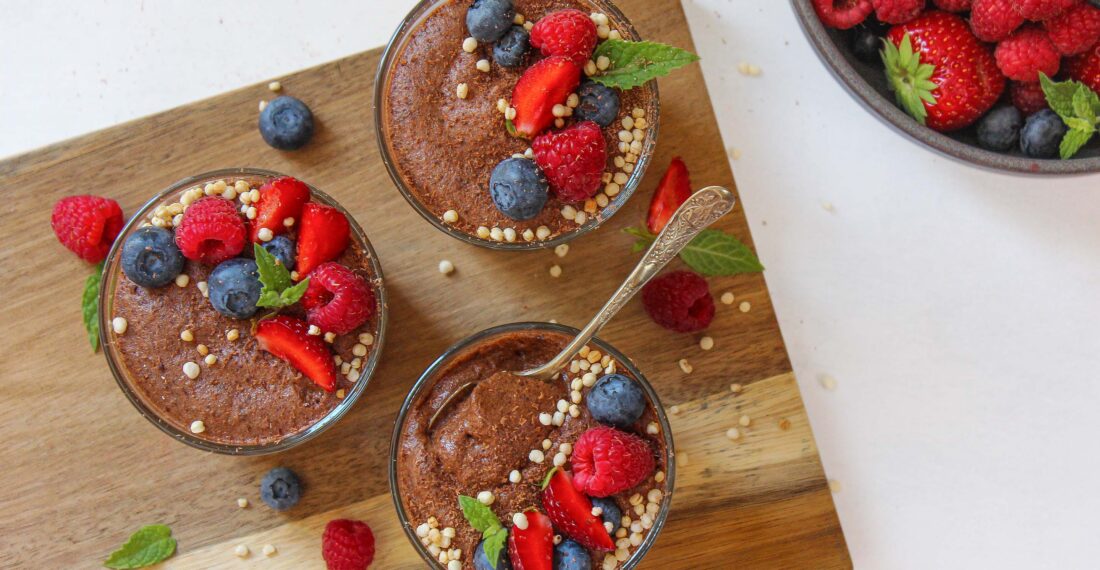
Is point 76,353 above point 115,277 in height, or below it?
below

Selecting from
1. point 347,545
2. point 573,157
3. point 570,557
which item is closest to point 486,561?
point 570,557

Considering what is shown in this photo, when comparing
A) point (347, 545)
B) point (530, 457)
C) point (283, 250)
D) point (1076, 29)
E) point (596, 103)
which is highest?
point (1076, 29)

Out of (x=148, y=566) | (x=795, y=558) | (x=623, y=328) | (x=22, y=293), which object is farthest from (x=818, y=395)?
(x=22, y=293)

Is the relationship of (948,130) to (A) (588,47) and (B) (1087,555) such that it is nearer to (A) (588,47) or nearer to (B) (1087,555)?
(A) (588,47)

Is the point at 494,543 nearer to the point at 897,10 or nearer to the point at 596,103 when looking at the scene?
the point at 596,103

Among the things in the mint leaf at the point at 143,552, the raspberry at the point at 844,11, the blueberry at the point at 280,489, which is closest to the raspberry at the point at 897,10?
the raspberry at the point at 844,11

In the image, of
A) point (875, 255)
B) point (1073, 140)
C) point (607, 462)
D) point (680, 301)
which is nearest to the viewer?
point (607, 462)
